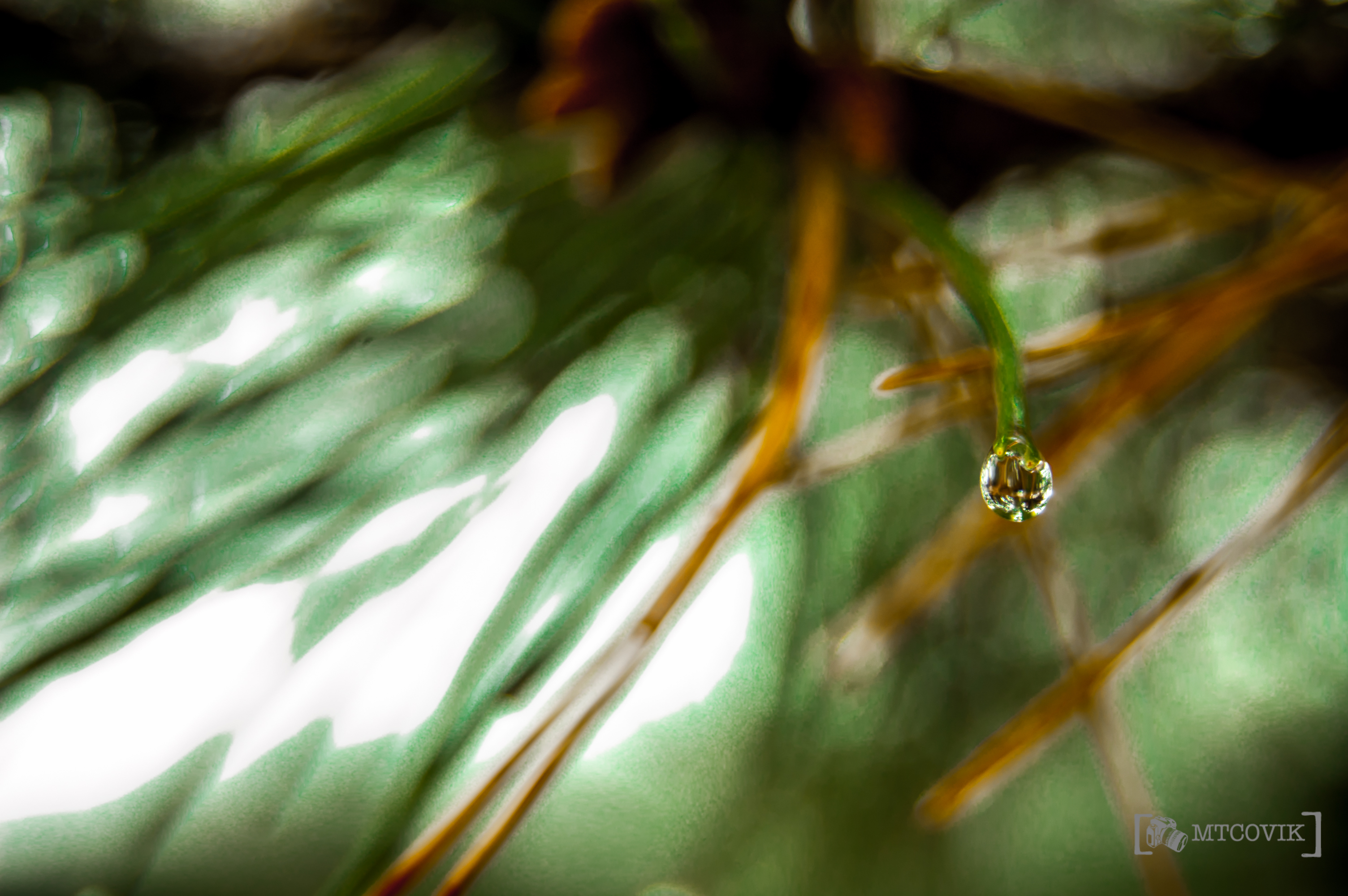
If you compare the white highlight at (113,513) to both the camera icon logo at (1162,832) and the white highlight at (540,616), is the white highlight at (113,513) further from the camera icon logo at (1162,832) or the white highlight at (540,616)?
the camera icon logo at (1162,832)

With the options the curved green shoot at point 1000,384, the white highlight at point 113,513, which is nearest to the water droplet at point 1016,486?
the curved green shoot at point 1000,384

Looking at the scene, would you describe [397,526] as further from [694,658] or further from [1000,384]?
[694,658]

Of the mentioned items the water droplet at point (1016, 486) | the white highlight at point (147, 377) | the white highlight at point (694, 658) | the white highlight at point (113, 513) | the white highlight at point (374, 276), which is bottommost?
the water droplet at point (1016, 486)

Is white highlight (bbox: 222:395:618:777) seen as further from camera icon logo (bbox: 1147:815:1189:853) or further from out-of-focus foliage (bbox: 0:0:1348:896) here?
camera icon logo (bbox: 1147:815:1189:853)

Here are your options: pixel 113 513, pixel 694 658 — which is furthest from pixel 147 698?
A: pixel 694 658

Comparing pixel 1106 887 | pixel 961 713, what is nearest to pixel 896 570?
pixel 961 713

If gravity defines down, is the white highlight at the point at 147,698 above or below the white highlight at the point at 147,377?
below
